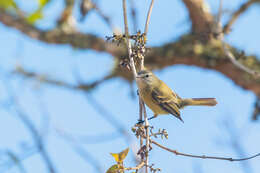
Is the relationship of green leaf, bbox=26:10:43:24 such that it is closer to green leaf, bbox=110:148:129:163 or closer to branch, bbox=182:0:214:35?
branch, bbox=182:0:214:35

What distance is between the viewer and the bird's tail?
3812mm

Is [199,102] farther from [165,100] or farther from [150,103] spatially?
[150,103]

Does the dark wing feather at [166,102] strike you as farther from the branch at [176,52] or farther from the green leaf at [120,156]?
the green leaf at [120,156]

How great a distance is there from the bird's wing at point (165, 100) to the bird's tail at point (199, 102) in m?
0.21

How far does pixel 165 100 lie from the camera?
376 centimetres

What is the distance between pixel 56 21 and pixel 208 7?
2.23 meters

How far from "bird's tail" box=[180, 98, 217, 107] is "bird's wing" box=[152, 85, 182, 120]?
21 centimetres

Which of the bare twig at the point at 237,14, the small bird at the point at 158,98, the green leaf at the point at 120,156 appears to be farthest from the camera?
the bare twig at the point at 237,14

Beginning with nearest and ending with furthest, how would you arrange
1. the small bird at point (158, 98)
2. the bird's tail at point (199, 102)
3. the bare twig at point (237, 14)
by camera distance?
1. the small bird at point (158, 98)
2. the bird's tail at point (199, 102)
3. the bare twig at point (237, 14)

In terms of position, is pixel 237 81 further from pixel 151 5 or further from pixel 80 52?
pixel 151 5

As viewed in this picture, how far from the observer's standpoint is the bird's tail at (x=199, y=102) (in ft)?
12.5

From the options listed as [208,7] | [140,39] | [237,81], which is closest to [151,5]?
[140,39]

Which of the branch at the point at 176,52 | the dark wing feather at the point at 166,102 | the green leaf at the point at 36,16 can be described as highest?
the branch at the point at 176,52

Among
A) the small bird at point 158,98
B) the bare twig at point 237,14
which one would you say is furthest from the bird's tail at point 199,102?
the bare twig at point 237,14
